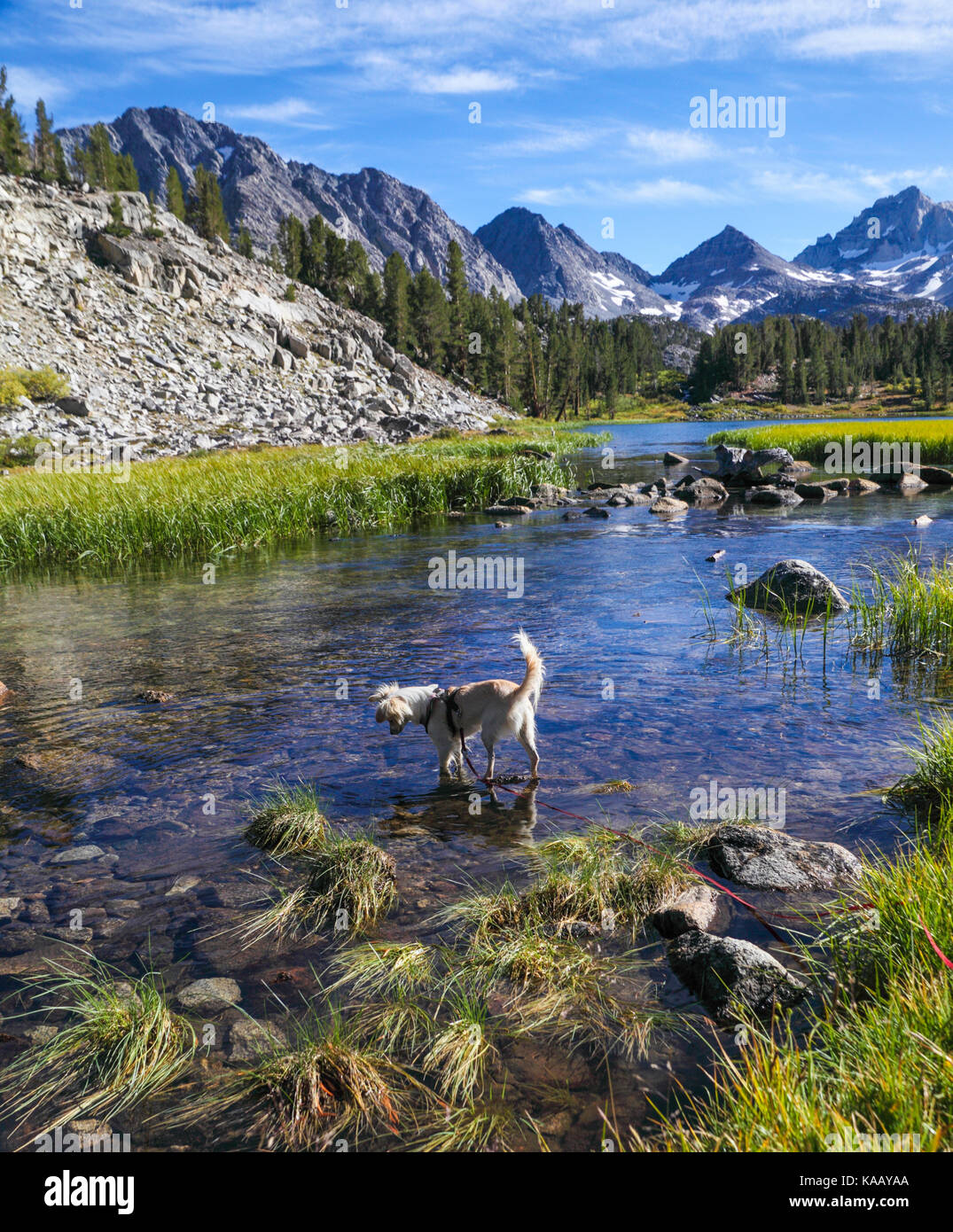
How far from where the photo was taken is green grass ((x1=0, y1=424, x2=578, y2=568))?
23.1 meters

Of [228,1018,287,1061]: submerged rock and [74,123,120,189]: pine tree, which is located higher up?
[74,123,120,189]: pine tree

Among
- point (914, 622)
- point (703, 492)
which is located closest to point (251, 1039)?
point (914, 622)

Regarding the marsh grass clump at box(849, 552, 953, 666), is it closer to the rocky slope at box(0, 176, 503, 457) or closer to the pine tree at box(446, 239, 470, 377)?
the rocky slope at box(0, 176, 503, 457)

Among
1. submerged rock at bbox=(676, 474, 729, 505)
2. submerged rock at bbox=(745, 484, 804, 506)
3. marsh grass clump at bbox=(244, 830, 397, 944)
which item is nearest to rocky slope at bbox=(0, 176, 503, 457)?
submerged rock at bbox=(676, 474, 729, 505)

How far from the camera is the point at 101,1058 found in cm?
409

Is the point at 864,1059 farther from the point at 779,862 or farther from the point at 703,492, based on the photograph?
the point at 703,492

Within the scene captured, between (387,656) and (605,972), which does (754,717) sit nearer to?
(605,972)

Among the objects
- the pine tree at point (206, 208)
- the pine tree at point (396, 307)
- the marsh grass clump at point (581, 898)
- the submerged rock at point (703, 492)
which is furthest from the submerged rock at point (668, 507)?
the pine tree at point (206, 208)

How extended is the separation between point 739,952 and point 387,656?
912 centimetres

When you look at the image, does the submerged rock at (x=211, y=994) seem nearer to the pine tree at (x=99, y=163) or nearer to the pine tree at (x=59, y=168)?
the pine tree at (x=59, y=168)

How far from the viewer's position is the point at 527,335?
130 metres

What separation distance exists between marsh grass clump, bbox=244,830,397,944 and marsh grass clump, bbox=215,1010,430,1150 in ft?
4.45

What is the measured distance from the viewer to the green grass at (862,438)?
138 feet

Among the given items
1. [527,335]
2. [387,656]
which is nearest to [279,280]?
[527,335]
